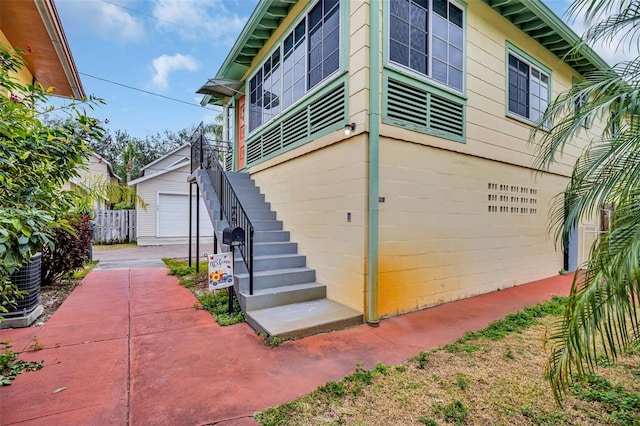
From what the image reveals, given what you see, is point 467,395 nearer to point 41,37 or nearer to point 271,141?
point 271,141

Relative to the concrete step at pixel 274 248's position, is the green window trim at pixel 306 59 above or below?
above

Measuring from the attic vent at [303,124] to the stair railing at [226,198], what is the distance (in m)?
1.16

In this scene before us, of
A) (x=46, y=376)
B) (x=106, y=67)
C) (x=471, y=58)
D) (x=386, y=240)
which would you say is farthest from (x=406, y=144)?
(x=106, y=67)

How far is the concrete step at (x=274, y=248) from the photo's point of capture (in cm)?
533

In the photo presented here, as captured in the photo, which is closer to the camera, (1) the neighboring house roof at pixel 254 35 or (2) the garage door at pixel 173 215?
(1) the neighboring house roof at pixel 254 35

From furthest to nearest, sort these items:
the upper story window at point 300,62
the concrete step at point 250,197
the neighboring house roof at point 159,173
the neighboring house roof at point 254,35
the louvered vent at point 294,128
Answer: the neighboring house roof at point 159,173, the concrete step at point 250,197, the neighboring house roof at point 254,35, the louvered vent at point 294,128, the upper story window at point 300,62

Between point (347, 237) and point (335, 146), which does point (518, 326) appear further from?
point (335, 146)

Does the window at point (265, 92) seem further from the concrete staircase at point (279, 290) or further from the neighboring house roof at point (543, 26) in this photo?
the neighboring house roof at point (543, 26)

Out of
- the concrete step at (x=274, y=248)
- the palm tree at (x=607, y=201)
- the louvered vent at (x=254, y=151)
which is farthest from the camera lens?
the louvered vent at (x=254, y=151)

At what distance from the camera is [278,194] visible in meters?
6.45

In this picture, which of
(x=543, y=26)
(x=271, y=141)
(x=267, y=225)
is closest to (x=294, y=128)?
(x=271, y=141)

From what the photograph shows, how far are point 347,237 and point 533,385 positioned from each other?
2.57 m

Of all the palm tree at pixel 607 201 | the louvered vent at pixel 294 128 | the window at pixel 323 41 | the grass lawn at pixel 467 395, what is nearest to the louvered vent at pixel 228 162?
the louvered vent at pixel 294 128

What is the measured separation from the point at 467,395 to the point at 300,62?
18.7 feet
